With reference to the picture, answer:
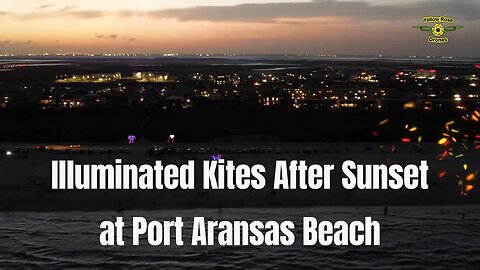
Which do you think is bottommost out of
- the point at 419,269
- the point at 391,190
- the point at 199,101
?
the point at 419,269

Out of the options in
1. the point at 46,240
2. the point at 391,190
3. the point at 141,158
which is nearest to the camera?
the point at 46,240

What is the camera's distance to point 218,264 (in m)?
17.8

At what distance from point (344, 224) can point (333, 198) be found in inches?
135

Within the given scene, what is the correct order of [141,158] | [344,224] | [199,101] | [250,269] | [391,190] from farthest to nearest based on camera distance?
1. [199,101]
2. [141,158]
3. [391,190]
4. [344,224]
5. [250,269]

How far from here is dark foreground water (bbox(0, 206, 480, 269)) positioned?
1788 centimetres

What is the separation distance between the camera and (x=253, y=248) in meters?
19.3

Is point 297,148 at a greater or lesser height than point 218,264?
greater

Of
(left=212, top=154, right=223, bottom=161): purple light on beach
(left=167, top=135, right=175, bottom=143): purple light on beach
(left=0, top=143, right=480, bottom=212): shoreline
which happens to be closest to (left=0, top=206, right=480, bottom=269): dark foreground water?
(left=0, top=143, right=480, bottom=212): shoreline

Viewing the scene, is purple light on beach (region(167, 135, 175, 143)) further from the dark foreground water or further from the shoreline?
the dark foreground water

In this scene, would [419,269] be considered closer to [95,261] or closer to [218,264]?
[218,264]

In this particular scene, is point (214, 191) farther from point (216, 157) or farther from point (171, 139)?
point (171, 139)

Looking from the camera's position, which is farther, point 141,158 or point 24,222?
point 141,158

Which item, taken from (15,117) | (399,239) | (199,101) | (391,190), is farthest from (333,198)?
(199,101)

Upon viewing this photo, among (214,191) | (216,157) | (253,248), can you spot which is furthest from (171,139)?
(253,248)
